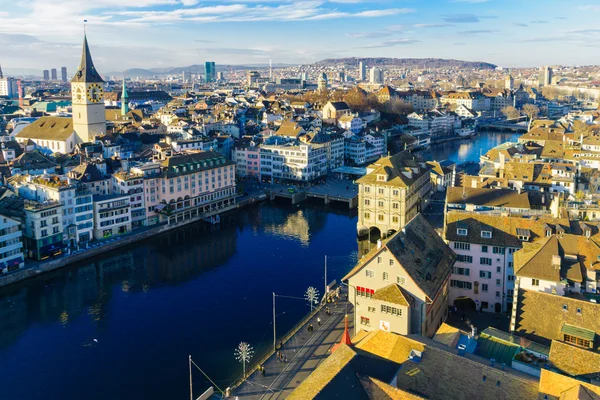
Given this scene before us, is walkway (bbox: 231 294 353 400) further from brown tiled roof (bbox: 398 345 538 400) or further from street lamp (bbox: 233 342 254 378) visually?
brown tiled roof (bbox: 398 345 538 400)

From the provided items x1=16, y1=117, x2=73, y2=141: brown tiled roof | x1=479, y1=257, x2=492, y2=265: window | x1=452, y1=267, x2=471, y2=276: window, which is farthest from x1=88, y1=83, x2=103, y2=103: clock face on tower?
x1=479, y1=257, x2=492, y2=265: window

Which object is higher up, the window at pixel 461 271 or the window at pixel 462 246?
the window at pixel 462 246

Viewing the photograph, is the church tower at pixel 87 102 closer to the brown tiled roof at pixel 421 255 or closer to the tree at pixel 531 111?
the brown tiled roof at pixel 421 255

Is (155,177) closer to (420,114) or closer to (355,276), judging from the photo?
(355,276)

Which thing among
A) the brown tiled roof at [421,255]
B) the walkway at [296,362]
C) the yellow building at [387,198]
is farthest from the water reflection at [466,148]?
the walkway at [296,362]

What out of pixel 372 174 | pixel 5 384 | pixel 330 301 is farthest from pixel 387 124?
pixel 5 384

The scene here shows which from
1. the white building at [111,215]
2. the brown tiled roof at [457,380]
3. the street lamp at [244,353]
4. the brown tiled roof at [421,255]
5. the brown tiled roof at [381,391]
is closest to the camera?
the brown tiled roof at [381,391]
